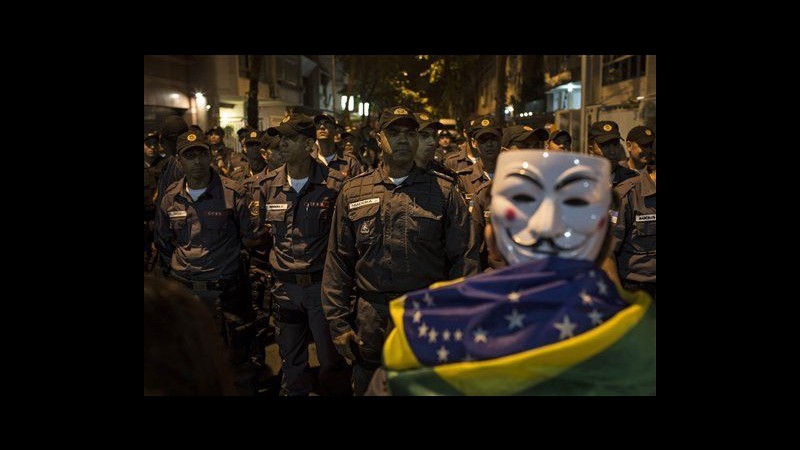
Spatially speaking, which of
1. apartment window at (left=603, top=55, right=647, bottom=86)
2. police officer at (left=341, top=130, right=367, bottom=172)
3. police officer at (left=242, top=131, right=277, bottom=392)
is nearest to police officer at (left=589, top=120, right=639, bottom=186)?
police officer at (left=242, top=131, right=277, bottom=392)

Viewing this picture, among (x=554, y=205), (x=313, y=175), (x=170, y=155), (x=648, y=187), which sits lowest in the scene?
(x=554, y=205)

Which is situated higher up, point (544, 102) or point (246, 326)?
point (544, 102)

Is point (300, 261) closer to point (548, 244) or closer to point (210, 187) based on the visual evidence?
point (210, 187)

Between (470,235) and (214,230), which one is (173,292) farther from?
(214,230)

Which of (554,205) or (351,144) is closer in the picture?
(554,205)

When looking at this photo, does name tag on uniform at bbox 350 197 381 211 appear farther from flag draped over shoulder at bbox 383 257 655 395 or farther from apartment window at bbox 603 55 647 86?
apartment window at bbox 603 55 647 86

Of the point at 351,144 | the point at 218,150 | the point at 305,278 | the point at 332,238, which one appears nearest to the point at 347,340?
the point at 332,238

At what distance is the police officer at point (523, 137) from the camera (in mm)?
7078

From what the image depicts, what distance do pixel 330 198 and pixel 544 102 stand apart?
36004 mm

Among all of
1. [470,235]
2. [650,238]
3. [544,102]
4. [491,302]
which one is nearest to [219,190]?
[470,235]

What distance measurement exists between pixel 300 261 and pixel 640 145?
12.1ft

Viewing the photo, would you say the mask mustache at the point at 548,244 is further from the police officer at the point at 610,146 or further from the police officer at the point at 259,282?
the police officer at the point at 610,146

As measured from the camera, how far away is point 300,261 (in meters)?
5.58

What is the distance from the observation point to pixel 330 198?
18.8 feet
